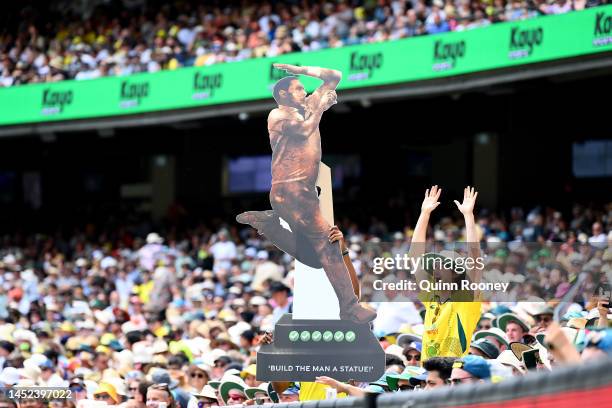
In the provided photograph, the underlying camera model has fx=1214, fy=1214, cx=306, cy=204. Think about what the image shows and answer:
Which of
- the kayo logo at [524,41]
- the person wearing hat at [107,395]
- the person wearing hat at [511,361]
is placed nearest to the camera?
the person wearing hat at [511,361]

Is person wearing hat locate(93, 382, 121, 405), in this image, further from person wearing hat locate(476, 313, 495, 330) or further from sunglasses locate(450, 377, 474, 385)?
sunglasses locate(450, 377, 474, 385)

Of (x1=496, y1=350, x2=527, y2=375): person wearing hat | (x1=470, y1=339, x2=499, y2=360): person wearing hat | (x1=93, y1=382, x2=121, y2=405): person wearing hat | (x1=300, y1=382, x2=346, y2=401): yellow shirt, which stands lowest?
(x1=93, y1=382, x2=121, y2=405): person wearing hat

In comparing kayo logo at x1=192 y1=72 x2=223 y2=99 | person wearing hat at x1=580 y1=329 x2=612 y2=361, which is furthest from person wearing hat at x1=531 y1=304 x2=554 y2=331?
kayo logo at x1=192 y1=72 x2=223 y2=99

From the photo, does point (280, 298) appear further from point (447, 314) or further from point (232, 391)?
point (447, 314)

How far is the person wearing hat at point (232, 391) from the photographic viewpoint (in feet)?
26.0

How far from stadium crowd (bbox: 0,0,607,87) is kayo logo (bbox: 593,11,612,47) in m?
0.22

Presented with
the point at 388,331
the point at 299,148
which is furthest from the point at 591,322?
the point at 388,331

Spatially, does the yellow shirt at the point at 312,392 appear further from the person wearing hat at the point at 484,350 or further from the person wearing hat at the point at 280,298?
the person wearing hat at the point at 280,298

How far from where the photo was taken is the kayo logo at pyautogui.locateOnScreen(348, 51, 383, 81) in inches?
696

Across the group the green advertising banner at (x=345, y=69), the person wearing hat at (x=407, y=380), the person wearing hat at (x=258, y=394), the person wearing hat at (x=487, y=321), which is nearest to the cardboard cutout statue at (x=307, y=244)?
the person wearing hat at (x=407, y=380)

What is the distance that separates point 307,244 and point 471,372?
171cm

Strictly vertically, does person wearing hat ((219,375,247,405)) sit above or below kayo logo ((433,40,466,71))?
below

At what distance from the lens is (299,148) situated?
6.80 metres

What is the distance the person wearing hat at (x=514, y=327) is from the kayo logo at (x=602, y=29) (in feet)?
24.5
